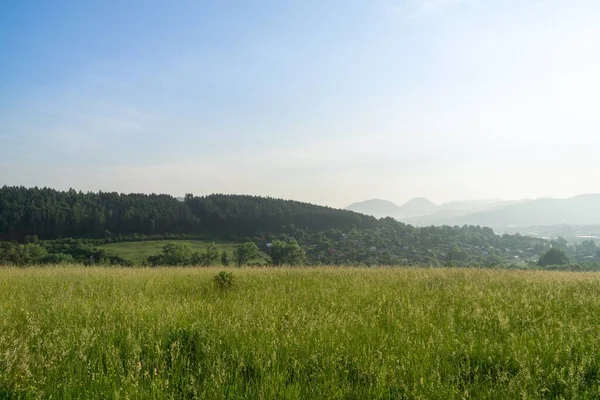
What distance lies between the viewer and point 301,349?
151 inches

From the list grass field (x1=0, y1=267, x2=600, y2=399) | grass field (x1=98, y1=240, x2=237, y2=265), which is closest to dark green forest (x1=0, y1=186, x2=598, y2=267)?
grass field (x1=98, y1=240, x2=237, y2=265)

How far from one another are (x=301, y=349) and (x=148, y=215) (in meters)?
122

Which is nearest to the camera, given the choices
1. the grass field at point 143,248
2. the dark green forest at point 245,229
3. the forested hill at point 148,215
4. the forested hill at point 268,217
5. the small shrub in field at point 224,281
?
the small shrub in field at point 224,281

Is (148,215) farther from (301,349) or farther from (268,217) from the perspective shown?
(301,349)

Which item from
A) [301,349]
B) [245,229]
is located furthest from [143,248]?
[301,349]

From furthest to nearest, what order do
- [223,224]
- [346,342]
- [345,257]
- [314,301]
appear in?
[223,224] → [345,257] → [314,301] → [346,342]

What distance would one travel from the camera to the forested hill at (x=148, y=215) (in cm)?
10000

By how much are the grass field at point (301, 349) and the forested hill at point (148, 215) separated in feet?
350

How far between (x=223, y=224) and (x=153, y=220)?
933 inches

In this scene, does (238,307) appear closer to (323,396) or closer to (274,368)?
(274,368)

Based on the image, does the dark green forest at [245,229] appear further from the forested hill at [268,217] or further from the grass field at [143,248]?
the grass field at [143,248]

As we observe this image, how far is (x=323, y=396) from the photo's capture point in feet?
9.55

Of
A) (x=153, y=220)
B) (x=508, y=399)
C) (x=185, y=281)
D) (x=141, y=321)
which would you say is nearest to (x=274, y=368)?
(x=508, y=399)

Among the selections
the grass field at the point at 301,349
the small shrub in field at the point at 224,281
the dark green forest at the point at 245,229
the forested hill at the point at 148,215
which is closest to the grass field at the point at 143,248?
the dark green forest at the point at 245,229
